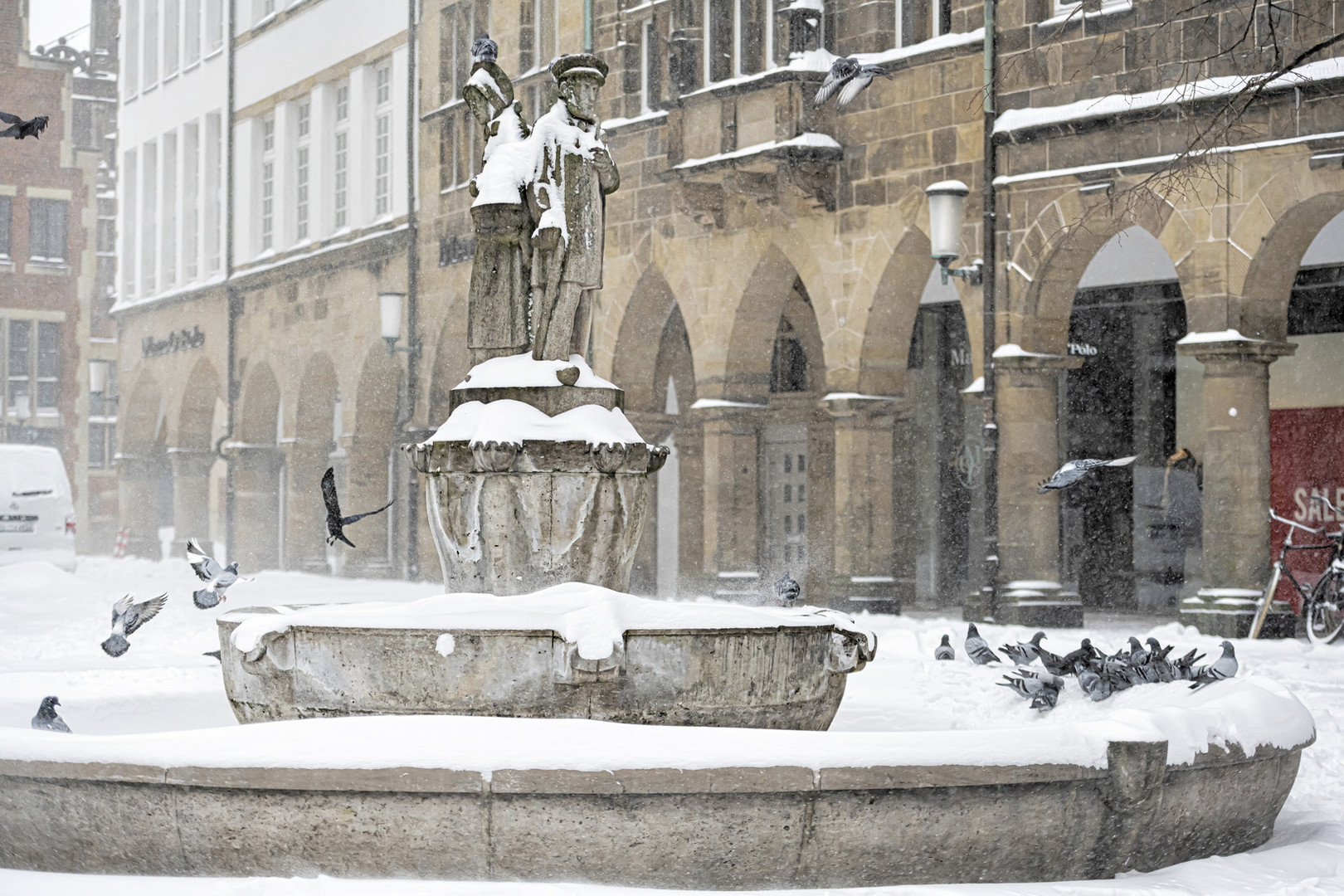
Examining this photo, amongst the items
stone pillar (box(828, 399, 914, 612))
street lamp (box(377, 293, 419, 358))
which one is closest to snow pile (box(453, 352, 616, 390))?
stone pillar (box(828, 399, 914, 612))

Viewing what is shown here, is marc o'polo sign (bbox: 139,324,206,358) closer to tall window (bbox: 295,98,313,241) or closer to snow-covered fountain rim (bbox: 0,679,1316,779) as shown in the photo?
tall window (bbox: 295,98,313,241)

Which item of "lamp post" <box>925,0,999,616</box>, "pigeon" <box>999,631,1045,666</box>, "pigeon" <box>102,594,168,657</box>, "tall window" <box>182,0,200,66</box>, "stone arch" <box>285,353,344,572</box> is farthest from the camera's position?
"tall window" <box>182,0,200,66</box>

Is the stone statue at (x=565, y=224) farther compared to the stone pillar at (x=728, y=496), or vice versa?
the stone pillar at (x=728, y=496)

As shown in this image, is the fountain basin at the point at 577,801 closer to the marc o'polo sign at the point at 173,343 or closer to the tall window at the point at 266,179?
the tall window at the point at 266,179

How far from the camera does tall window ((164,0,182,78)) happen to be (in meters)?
34.9

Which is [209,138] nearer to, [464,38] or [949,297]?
[464,38]

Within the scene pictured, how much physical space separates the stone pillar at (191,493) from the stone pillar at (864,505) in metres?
17.7

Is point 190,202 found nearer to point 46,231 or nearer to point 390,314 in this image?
point 46,231

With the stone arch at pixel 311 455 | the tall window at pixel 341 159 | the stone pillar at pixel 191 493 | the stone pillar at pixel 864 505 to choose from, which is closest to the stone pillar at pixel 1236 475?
the stone pillar at pixel 864 505

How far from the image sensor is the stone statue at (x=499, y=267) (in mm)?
8648

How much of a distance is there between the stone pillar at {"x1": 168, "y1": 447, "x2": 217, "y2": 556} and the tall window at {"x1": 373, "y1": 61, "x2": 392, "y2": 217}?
7871 mm

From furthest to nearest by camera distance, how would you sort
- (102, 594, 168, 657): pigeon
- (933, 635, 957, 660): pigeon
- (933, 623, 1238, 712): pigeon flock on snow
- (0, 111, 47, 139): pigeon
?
(933, 635, 957, 660): pigeon
(0, 111, 47, 139): pigeon
(102, 594, 168, 657): pigeon
(933, 623, 1238, 712): pigeon flock on snow

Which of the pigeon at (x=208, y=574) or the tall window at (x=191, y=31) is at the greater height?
the tall window at (x=191, y=31)

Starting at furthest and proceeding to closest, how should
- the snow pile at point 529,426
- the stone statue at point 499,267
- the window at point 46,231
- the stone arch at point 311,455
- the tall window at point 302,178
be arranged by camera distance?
the window at point 46,231, the tall window at point 302,178, the stone arch at point 311,455, the stone statue at point 499,267, the snow pile at point 529,426
